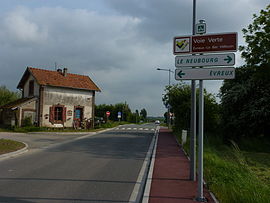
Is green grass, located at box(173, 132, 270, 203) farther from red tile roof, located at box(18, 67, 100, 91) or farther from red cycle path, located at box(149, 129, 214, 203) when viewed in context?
red tile roof, located at box(18, 67, 100, 91)

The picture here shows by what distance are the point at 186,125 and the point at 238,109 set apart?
523 centimetres

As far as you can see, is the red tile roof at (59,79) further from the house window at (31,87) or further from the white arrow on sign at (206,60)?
the white arrow on sign at (206,60)

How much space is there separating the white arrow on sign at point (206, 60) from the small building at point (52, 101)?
23991 millimetres

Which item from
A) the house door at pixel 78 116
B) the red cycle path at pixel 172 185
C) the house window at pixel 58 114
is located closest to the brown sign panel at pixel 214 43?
the red cycle path at pixel 172 185

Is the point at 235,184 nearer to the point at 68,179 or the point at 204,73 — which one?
the point at 204,73

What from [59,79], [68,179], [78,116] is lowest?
[68,179]

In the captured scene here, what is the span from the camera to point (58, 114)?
2905 centimetres

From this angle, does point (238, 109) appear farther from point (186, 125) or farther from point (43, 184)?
point (43, 184)

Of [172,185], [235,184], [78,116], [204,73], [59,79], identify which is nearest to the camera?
[204,73]

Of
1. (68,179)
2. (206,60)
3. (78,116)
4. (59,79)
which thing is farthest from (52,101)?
(206,60)

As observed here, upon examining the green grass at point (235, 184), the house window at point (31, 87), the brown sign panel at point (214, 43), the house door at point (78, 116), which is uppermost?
the house window at point (31, 87)

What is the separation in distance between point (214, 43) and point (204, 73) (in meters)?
0.66

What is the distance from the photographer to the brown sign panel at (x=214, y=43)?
5.48 meters

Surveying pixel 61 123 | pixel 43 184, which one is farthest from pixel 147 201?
pixel 61 123
